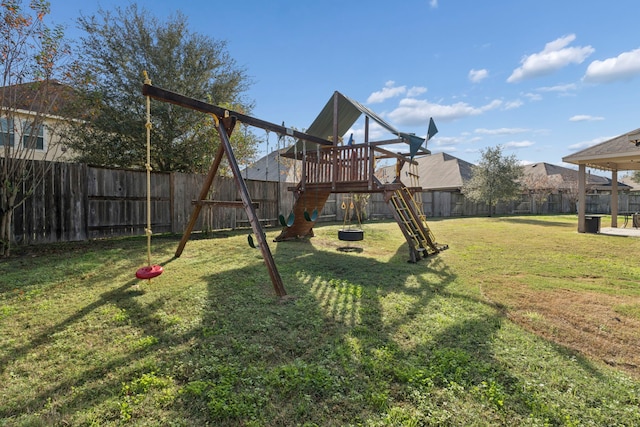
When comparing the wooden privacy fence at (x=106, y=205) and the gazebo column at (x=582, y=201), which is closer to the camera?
the wooden privacy fence at (x=106, y=205)

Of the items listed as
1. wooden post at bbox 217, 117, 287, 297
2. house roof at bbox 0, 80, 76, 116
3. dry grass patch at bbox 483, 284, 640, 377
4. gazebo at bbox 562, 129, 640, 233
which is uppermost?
house roof at bbox 0, 80, 76, 116

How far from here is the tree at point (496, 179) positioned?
22.3 m

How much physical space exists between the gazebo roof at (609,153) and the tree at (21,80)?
1655 cm

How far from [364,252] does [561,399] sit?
5501mm

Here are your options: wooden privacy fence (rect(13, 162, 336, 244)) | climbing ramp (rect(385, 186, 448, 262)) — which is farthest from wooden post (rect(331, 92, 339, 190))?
wooden privacy fence (rect(13, 162, 336, 244))

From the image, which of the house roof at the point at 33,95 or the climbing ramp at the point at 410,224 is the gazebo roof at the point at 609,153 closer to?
the climbing ramp at the point at 410,224

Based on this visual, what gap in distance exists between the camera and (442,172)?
2970 centimetres

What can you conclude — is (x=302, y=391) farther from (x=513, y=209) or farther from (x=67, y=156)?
(x=513, y=209)

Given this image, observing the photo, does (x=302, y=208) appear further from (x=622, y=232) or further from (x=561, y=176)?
(x=561, y=176)

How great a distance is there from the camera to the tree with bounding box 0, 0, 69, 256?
5883 mm

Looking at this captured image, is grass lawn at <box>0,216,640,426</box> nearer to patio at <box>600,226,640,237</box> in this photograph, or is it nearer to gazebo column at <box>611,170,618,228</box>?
patio at <box>600,226,640,237</box>

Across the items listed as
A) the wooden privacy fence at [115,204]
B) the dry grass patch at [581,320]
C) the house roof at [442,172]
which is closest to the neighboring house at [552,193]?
the house roof at [442,172]

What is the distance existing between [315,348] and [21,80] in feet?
26.7

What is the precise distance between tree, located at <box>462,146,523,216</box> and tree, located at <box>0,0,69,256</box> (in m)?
24.1
